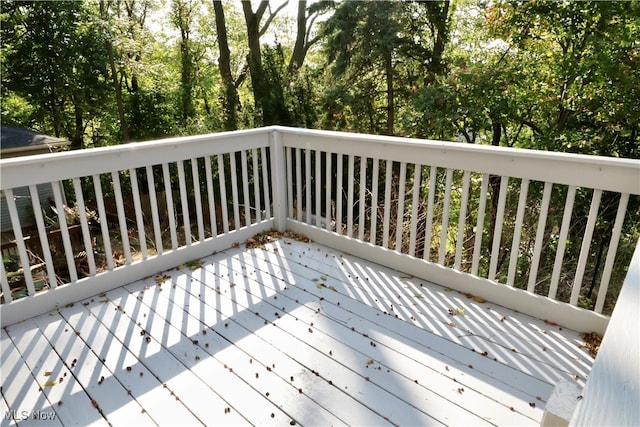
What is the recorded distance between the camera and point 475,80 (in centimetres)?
759

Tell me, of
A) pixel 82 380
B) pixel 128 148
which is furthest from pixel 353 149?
pixel 82 380

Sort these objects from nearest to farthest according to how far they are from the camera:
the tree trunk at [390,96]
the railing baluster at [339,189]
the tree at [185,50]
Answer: the railing baluster at [339,189], the tree trunk at [390,96], the tree at [185,50]

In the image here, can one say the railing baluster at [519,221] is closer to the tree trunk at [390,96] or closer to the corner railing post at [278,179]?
the corner railing post at [278,179]

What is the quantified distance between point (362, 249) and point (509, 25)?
19.9 ft

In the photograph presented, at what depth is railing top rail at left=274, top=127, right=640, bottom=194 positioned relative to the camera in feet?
6.89

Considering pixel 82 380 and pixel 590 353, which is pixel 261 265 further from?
pixel 590 353

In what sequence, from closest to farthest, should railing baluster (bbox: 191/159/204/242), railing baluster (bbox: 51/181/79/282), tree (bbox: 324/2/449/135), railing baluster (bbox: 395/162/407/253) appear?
1. railing baluster (bbox: 51/181/79/282)
2. railing baluster (bbox: 395/162/407/253)
3. railing baluster (bbox: 191/159/204/242)
4. tree (bbox: 324/2/449/135)

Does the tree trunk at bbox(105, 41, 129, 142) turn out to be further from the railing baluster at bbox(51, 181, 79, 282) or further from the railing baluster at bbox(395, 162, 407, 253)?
the railing baluster at bbox(395, 162, 407, 253)

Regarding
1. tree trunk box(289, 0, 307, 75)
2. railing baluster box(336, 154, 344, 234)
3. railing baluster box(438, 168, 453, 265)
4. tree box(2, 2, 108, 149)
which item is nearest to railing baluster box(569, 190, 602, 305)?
railing baluster box(438, 168, 453, 265)

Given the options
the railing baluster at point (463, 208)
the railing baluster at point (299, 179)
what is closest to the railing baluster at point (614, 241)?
the railing baluster at point (463, 208)

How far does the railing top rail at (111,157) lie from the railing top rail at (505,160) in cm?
75

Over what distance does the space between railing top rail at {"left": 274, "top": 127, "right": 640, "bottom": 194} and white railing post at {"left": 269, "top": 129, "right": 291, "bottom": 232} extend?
43cm

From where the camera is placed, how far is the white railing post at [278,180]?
372 cm

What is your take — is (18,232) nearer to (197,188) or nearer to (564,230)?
(197,188)
